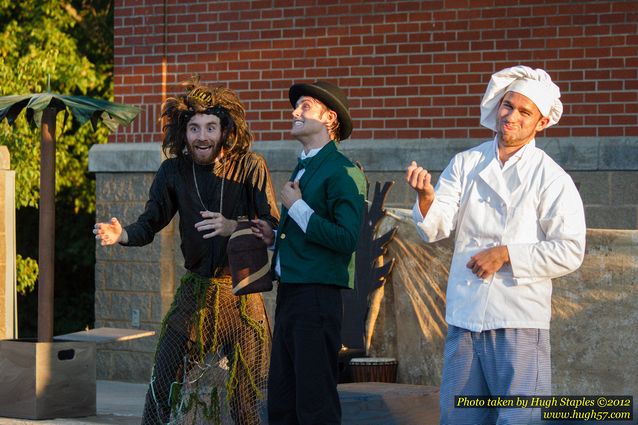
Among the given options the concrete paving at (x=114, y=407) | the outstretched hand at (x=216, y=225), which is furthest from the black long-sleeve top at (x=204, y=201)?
the concrete paving at (x=114, y=407)

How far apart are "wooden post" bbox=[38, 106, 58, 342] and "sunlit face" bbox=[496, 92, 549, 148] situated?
4422mm

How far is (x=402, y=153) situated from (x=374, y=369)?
2.20 meters

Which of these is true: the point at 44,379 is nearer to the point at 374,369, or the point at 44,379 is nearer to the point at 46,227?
the point at 46,227

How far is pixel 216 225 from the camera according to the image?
21.2 ft

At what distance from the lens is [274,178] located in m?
10.8

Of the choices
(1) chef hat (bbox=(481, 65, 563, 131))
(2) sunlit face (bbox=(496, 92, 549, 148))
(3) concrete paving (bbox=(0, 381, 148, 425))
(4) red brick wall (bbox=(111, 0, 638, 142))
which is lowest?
(3) concrete paving (bbox=(0, 381, 148, 425))

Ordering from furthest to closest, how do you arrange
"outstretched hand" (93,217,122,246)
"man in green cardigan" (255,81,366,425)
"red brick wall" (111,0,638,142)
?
"red brick wall" (111,0,638,142) < "outstretched hand" (93,217,122,246) < "man in green cardigan" (255,81,366,425)

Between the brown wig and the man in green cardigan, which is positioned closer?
the man in green cardigan

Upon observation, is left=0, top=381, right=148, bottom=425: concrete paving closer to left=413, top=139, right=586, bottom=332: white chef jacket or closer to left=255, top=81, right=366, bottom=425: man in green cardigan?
left=255, top=81, right=366, bottom=425: man in green cardigan

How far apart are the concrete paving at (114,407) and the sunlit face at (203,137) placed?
2.42 metres

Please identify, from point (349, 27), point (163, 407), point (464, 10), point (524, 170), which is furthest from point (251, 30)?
point (524, 170)

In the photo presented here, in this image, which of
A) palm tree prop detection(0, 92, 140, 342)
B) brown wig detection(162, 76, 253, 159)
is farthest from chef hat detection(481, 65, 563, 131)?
palm tree prop detection(0, 92, 140, 342)

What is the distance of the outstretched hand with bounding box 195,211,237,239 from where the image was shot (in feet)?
21.1

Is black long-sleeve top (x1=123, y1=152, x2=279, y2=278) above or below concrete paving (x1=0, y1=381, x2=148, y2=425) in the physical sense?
above
